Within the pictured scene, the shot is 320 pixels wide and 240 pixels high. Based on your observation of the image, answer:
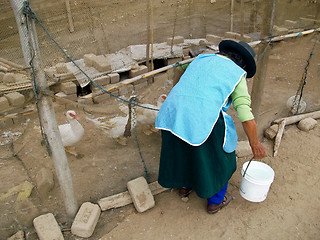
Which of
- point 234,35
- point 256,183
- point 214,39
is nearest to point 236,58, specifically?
point 256,183

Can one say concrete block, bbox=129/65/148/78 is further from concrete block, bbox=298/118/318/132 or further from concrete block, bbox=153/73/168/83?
concrete block, bbox=298/118/318/132

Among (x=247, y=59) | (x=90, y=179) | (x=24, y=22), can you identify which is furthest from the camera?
(x=90, y=179)

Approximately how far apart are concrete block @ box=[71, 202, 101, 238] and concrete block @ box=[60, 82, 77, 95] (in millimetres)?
2940

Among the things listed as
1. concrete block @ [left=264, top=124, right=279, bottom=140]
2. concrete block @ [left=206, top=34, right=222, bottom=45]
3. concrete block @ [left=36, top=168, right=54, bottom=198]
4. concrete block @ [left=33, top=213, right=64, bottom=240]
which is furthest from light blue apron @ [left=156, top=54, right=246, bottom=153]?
concrete block @ [left=206, top=34, right=222, bottom=45]

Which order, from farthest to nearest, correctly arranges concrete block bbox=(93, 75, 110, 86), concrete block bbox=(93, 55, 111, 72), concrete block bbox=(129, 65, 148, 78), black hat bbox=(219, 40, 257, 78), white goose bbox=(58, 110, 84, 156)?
1. concrete block bbox=(129, 65, 148, 78)
2. concrete block bbox=(93, 55, 111, 72)
3. concrete block bbox=(93, 75, 110, 86)
4. white goose bbox=(58, 110, 84, 156)
5. black hat bbox=(219, 40, 257, 78)

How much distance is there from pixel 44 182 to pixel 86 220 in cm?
84

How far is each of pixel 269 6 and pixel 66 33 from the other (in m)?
5.16

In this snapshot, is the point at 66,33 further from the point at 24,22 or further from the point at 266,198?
the point at 266,198

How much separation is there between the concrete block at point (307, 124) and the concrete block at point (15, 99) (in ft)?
15.7

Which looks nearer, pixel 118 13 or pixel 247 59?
pixel 247 59

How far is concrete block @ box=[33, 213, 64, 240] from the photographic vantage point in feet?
9.03

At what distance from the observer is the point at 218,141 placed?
8.56 feet

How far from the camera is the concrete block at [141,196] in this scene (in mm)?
3129

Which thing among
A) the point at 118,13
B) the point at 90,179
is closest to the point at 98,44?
the point at 118,13
